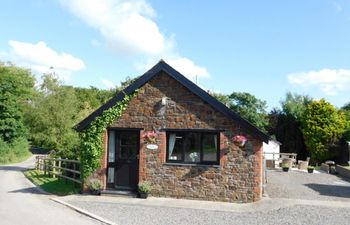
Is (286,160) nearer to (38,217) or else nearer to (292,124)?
(292,124)

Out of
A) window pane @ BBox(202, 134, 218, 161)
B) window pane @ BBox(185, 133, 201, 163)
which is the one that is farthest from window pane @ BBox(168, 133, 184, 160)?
window pane @ BBox(202, 134, 218, 161)

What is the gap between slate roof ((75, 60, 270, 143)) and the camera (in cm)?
1366

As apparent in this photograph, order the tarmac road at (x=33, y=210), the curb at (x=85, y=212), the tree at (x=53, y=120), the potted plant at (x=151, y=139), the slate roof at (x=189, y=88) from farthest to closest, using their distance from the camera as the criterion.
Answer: the tree at (x=53, y=120)
the potted plant at (x=151, y=139)
the slate roof at (x=189, y=88)
the curb at (x=85, y=212)
the tarmac road at (x=33, y=210)

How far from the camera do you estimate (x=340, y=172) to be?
26.8 metres

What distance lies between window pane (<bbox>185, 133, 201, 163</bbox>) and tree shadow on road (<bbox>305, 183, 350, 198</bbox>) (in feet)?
20.9

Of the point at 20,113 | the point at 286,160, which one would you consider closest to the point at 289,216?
the point at 286,160

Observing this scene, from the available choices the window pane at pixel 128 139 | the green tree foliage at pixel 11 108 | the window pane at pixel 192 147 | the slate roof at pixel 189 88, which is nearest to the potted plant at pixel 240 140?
the slate roof at pixel 189 88

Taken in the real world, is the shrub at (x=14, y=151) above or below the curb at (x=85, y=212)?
above

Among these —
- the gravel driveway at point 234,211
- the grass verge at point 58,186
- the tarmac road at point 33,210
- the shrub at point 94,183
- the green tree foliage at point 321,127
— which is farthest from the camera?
the green tree foliage at point 321,127

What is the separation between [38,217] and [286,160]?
68.8 feet

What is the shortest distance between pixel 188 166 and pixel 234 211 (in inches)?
107

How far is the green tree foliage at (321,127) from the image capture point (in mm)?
34688

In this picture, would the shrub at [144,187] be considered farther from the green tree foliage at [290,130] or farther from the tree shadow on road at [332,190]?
the green tree foliage at [290,130]

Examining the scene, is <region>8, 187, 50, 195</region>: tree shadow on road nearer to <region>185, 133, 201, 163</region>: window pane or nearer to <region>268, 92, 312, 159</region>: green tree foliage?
<region>185, 133, 201, 163</region>: window pane
